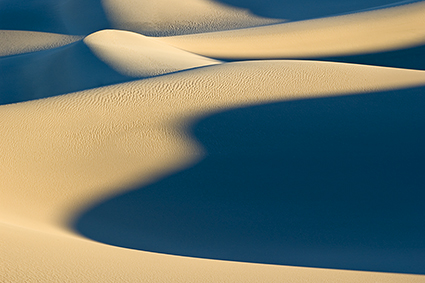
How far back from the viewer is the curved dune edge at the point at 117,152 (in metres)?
2.75

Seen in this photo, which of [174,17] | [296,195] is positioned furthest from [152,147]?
[174,17]

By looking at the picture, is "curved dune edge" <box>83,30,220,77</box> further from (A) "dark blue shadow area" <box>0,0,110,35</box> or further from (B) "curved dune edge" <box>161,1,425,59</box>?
(A) "dark blue shadow area" <box>0,0,110,35</box>

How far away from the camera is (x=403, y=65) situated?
1023 cm

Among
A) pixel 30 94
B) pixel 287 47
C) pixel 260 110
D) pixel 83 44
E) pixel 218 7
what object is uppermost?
pixel 218 7

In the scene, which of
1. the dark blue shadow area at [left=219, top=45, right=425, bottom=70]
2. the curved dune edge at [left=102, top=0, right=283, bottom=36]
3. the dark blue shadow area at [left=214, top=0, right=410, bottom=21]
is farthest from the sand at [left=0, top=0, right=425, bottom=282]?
the dark blue shadow area at [left=214, top=0, right=410, bottom=21]

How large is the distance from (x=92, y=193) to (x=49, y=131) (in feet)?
4.20

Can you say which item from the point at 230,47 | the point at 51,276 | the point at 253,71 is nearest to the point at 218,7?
the point at 230,47

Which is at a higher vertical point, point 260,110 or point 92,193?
point 260,110

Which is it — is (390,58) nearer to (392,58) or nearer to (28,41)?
(392,58)

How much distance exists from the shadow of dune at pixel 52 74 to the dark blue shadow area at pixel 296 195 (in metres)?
3.49

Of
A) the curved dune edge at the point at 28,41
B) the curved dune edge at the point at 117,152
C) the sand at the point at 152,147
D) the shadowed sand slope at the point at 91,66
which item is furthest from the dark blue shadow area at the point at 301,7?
the curved dune edge at the point at 117,152

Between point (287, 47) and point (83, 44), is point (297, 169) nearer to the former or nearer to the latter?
point (83, 44)

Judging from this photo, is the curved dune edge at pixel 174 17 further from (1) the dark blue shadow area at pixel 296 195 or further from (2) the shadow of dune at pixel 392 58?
(1) the dark blue shadow area at pixel 296 195

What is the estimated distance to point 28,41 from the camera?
14.6 metres
